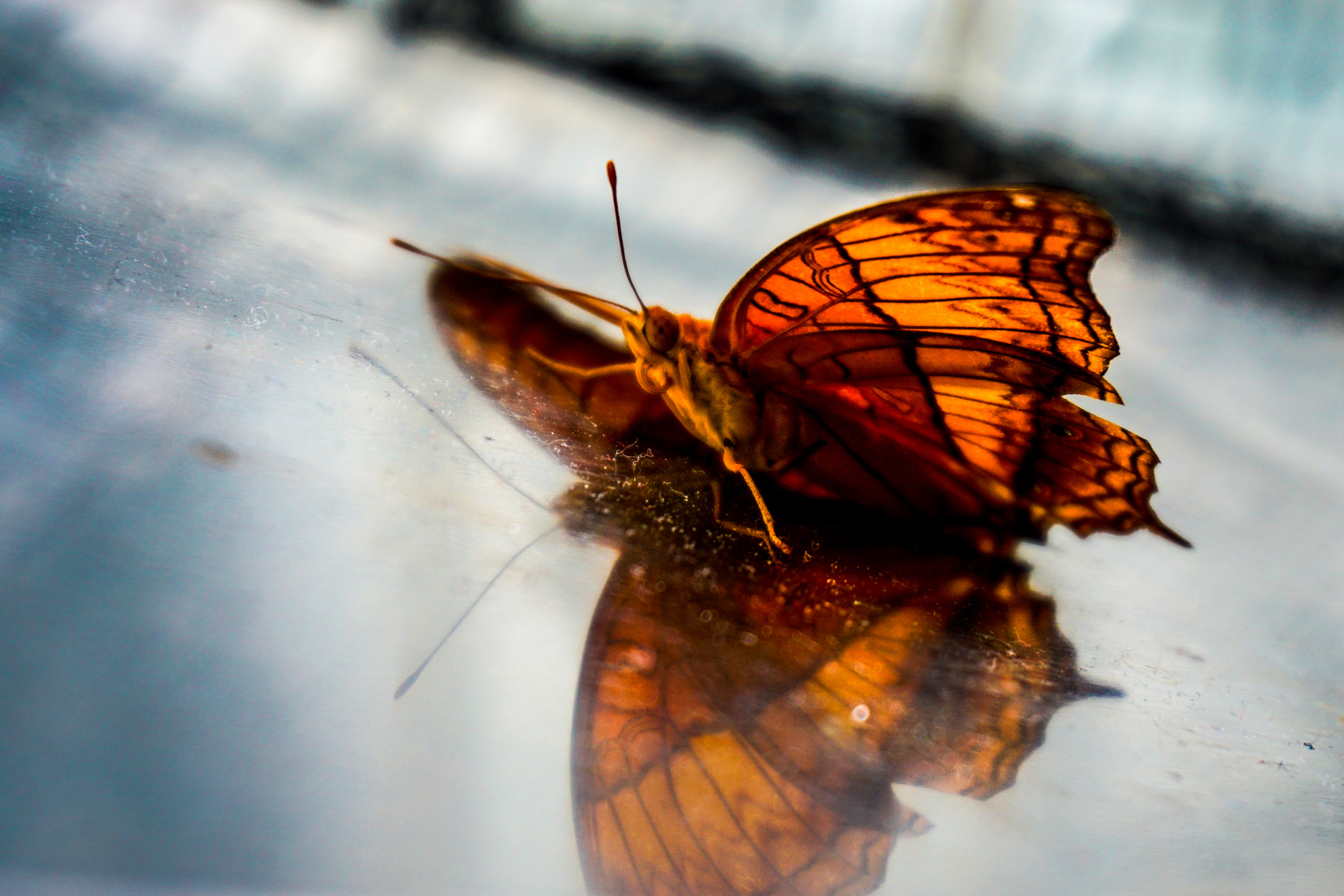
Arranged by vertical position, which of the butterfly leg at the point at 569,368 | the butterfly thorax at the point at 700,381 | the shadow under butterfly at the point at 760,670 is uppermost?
the butterfly thorax at the point at 700,381

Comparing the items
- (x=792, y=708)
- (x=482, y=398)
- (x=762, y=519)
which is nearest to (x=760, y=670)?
(x=792, y=708)

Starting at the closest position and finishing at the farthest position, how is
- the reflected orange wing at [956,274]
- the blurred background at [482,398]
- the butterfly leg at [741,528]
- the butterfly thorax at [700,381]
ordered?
the blurred background at [482,398] → the reflected orange wing at [956,274] → the butterfly leg at [741,528] → the butterfly thorax at [700,381]

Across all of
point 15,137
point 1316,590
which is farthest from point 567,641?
point 15,137

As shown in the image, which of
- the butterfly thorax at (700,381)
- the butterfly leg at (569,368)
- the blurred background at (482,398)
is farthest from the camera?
the butterfly leg at (569,368)

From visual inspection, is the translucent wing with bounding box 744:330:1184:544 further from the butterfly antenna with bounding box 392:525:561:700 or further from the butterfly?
the butterfly antenna with bounding box 392:525:561:700

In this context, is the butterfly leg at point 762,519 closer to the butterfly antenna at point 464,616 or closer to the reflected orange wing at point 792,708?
the reflected orange wing at point 792,708

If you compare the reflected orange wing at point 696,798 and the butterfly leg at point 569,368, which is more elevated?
the butterfly leg at point 569,368

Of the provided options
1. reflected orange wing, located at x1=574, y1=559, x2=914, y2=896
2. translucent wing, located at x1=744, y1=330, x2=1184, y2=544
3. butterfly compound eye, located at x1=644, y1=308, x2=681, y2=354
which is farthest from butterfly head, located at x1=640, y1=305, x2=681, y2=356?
reflected orange wing, located at x1=574, y1=559, x2=914, y2=896

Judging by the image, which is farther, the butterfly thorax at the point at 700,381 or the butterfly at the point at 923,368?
the butterfly thorax at the point at 700,381

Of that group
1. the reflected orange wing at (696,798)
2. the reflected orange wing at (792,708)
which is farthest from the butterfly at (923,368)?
the reflected orange wing at (696,798)
